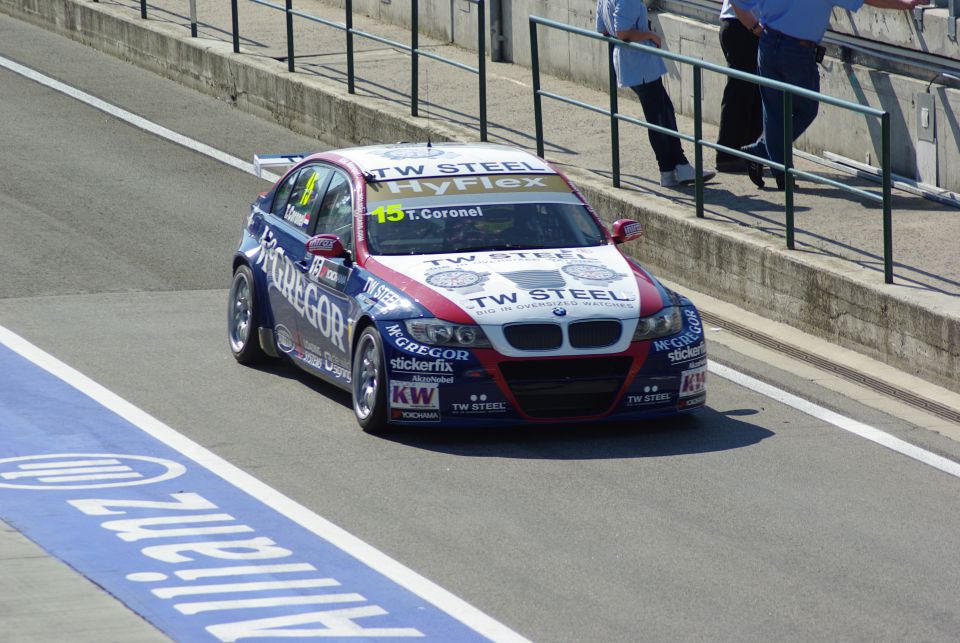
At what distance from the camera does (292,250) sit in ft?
37.8

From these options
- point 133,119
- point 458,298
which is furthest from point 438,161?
point 133,119

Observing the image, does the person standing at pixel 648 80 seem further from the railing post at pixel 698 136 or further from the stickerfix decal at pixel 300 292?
the stickerfix decal at pixel 300 292

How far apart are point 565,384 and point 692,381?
0.77 meters

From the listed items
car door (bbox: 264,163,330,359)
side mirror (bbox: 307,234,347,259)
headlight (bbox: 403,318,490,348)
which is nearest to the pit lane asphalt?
car door (bbox: 264,163,330,359)

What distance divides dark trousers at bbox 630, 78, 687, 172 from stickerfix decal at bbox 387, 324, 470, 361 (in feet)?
18.6

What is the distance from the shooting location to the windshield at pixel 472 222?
1090cm

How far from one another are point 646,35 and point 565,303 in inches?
227

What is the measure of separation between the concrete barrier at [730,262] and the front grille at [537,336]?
264 centimetres

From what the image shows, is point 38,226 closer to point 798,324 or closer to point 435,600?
point 798,324

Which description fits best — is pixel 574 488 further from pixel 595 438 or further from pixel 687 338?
pixel 687 338

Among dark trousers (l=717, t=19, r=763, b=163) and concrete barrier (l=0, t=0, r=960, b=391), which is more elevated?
dark trousers (l=717, t=19, r=763, b=163)

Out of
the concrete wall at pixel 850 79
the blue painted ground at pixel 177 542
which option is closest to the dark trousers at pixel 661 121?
the concrete wall at pixel 850 79

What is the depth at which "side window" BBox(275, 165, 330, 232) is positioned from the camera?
11.7 meters

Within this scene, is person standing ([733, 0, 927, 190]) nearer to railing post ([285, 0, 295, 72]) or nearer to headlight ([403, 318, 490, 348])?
headlight ([403, 318, 490, 348])
